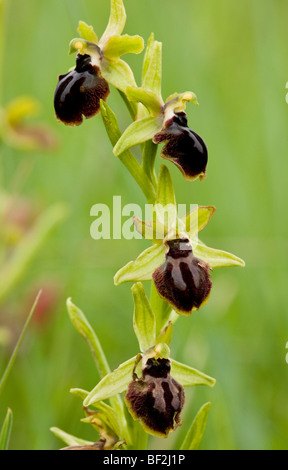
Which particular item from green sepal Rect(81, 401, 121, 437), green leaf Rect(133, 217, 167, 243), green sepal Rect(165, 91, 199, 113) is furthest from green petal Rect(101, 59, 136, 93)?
green sepal Rect(81, 401, 121, 437)

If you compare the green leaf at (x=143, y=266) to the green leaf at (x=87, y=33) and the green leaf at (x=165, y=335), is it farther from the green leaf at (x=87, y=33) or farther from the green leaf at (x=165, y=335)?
the green leaf at (x=87, y=33)

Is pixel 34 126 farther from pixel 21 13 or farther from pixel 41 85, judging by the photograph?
pixel 21 13

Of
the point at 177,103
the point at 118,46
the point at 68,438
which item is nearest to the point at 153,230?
the point at 177,103

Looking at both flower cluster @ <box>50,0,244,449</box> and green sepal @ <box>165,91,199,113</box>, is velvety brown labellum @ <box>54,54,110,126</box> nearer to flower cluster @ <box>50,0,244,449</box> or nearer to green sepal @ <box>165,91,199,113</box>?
flower cluster @ <box>50,0,244,449</box>

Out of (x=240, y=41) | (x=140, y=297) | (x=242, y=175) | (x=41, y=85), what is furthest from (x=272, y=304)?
(x=240, y=41)

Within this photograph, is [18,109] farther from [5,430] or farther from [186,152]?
[5,430]

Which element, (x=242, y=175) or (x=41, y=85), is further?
(x=41, y=85)
